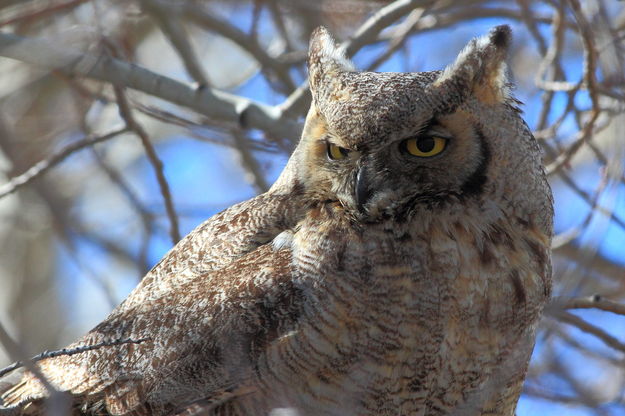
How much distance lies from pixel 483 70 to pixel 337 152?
54 centimetres

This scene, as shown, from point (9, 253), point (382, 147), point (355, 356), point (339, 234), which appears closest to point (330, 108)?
point (382, 147)

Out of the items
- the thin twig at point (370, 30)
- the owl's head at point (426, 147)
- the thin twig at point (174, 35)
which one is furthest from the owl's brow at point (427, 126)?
the thin twig at point (174, 35)

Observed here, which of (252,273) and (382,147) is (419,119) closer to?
(382,147)

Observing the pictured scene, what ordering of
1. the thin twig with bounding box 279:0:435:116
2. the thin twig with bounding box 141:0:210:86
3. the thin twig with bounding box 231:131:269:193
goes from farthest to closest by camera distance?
the thin twig with bounding box 141:0:210:86
the thin twig with bounding box 231:131:269:193
the thin twig with bounding box 279:0:435:116

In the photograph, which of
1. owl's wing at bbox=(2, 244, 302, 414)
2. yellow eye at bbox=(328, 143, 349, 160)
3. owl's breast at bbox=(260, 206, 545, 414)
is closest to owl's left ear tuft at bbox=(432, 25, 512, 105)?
yellow eye at bbox=(328, 143, 349, 160)

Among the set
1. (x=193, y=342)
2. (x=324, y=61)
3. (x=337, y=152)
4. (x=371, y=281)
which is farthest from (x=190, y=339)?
(x=324, y=61)

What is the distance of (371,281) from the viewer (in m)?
2.55

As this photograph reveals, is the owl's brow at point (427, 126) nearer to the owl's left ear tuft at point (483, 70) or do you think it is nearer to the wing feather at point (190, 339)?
the owl's left ear tuft at point (483, 70)

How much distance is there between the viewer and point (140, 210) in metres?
4.19

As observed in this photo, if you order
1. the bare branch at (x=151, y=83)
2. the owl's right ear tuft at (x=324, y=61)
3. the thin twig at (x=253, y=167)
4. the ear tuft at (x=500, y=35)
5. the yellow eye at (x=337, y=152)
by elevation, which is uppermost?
the bare branch at (x=151, y=83)

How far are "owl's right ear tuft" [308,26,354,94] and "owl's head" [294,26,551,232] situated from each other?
16cm

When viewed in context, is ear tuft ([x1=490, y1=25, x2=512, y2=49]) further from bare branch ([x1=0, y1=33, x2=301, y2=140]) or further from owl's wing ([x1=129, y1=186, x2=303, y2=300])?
bare branch ([x1=0, y1=33, x2=301, y2=140])

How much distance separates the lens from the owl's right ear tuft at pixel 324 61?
2.97m

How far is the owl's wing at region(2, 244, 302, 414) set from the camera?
2570 millimetres
